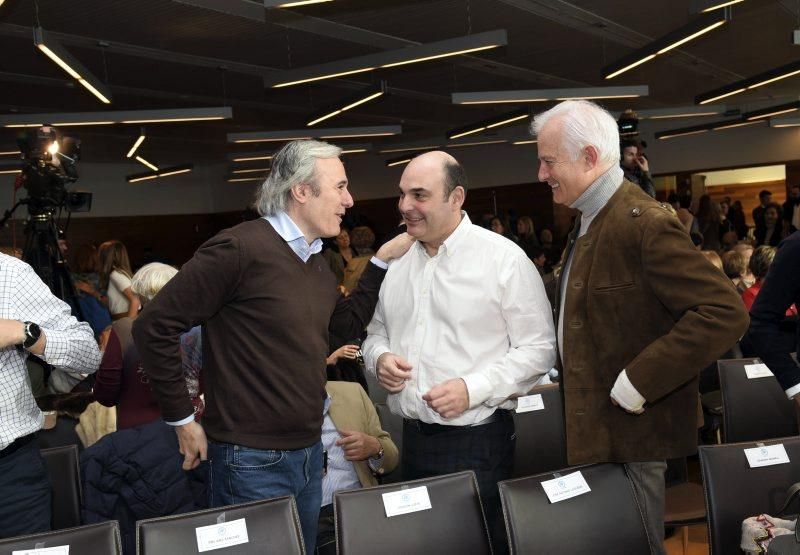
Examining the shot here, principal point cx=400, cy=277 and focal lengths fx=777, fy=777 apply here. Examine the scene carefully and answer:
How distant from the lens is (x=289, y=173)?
2098 millimetres

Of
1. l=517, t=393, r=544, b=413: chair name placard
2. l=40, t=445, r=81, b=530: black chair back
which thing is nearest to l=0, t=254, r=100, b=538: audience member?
l=40, t=445, r=81, b=530: black chair back

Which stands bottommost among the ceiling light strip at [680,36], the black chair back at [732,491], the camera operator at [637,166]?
the black chair back at [732,491]

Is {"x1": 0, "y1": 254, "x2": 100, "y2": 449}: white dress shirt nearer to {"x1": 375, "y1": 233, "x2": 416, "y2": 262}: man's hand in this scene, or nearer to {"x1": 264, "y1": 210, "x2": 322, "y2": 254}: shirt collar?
{"x1": 264, "y1": 210, "x2": 322, "y2": 254}: shirt collar

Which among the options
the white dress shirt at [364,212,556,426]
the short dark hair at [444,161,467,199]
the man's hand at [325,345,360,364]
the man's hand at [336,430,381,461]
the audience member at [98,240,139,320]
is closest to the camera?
the white dress shirt at [364,212,556,426]

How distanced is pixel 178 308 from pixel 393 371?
61 cm

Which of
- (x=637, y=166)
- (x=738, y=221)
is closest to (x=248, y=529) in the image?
(x=637, y=166)

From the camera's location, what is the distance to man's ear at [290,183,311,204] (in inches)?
82.2

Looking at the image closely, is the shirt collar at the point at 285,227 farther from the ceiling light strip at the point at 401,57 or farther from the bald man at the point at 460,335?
the ceiling light strip at the point at 401,57

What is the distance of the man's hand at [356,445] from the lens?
2.58 m

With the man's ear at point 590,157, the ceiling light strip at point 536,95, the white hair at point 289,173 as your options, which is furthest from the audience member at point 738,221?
the white hair at point 289,173

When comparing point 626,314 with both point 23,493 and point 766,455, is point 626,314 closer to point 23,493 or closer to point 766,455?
point 766,455

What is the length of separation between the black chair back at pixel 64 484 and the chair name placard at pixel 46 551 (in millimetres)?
764

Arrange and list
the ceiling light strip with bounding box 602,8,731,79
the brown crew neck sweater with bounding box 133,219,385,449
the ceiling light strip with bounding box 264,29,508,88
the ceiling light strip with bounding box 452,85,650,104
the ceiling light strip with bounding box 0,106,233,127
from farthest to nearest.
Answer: the ceiling light strip with bounding box 452,85,650,104
the ceiling light strip with bounding box 0,106,233,127
the ceiling light strip with bounding box 264,29,508,88
the ceiling light strip with bounding box 602,8,731,79
the brown crew neck sweater with bounding box 133,219,385,449

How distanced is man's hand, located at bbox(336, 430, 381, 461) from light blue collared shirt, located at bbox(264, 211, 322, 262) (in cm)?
76
